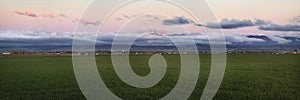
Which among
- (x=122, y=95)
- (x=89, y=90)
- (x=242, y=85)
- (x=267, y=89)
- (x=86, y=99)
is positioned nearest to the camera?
(x=86, y=99)

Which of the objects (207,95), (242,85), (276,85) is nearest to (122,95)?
(207,95)

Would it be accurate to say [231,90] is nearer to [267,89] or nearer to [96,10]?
[267,89]

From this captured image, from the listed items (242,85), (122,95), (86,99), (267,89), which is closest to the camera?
(86,99)

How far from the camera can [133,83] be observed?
1464cm

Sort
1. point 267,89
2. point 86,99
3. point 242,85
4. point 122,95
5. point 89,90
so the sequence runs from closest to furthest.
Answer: point 86,99, point 122,95, point 89,90, point 267,89, point 242,85

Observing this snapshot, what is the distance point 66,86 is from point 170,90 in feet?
13.1

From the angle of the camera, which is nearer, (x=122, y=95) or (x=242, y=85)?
(x=122, y=95)

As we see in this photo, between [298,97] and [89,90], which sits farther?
[89,90]

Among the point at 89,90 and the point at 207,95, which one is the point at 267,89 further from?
the point at 89,90

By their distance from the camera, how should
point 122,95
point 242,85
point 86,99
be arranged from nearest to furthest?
point 86,99, point 122,95, point 242,85

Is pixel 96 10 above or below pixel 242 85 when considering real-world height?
above

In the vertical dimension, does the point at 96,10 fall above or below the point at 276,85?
above

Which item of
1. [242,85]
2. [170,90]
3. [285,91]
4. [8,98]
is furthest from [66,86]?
[285,91]

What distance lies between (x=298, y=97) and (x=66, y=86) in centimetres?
803
